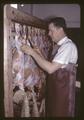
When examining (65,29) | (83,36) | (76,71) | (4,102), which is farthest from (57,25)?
(4,102)

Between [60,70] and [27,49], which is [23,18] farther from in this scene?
[60,70]

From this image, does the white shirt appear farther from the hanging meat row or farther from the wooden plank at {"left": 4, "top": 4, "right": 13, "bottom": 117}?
the wooden plank at {"left": 4, "top": 4, "right": 13, "bottom": 117}

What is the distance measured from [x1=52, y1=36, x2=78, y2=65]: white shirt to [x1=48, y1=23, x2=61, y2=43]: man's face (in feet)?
0.15

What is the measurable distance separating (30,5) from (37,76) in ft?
1.32

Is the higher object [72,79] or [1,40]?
[1,40]

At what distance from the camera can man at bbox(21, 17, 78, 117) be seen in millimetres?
1706

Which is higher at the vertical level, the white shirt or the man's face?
the man's face

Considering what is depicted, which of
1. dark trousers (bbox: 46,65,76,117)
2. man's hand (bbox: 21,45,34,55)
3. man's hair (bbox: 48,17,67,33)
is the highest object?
man's hair (bbox: 48,17,67,33)

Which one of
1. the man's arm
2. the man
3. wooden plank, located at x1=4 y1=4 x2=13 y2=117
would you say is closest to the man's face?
the man

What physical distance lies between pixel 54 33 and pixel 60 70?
0.71 feet

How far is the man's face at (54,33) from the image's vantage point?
172 cm

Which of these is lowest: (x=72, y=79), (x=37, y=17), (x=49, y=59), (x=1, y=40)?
(x=72, y=79)

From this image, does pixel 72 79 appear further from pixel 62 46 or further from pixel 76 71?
pixel 62 46

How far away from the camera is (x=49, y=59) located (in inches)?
67.6
